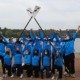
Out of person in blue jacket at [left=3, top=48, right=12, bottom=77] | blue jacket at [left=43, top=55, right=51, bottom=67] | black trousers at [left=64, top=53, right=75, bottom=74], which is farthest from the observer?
person in blue jacket at [left=3, top=48, right=12, bottom=77]

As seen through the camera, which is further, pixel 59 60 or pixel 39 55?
pixel 39 55

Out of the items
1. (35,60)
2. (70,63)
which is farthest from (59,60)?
(35,60)

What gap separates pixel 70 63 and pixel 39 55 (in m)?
1.43

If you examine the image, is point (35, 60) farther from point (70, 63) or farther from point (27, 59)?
point (70, 63)

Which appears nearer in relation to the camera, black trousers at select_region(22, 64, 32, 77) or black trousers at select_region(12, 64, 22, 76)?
black trousers at select_region(22, 64, 32, 77)

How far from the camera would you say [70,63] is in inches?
690

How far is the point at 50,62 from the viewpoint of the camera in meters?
17.2

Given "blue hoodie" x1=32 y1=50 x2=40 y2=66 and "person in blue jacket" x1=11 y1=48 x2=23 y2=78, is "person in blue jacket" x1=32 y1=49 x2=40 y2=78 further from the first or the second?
"person in blue jacket" x1=11 y1=48 x2=23 y2=78

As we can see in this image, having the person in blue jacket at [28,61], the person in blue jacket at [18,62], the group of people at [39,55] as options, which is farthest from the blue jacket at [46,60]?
the person in blue jacket at [18,62]

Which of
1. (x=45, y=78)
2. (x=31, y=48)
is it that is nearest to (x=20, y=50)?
(x=31, y=48)

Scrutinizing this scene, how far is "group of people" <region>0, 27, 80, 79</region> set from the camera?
56.0 ft

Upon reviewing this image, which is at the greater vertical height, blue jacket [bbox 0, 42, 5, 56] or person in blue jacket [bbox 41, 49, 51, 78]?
blue jacket [bbox 0, 42, 5, 56]

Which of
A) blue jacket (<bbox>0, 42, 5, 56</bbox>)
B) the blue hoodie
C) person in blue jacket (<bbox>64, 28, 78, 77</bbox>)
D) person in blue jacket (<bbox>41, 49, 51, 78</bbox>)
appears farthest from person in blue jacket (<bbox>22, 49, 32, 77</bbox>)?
person in blue jacket (<bbox>64, 28, 78, 77</bbox>)

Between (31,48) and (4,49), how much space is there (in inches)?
52.8
